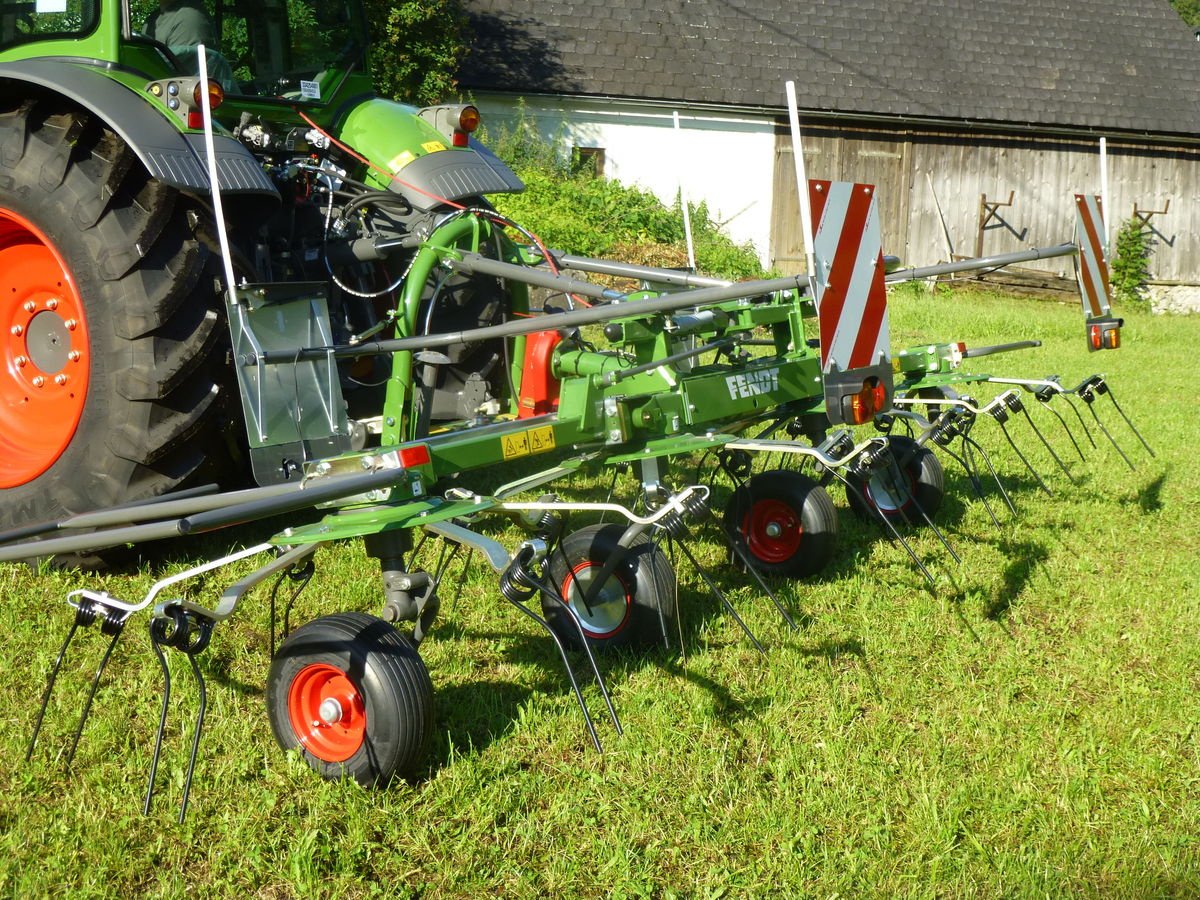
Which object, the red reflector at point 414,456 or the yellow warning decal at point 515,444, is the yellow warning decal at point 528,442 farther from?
the red reflector at point 414,456

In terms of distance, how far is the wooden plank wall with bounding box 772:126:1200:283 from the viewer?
1686cm

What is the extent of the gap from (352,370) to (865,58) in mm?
14754

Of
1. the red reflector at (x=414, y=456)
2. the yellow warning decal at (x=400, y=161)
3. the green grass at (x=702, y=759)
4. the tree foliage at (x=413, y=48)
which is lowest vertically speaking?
the green grass at (x=702, y=759)

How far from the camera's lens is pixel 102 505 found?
368 centimetres

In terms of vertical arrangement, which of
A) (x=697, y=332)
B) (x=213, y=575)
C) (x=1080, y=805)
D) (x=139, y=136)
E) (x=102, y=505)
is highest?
(x=139, y=136)

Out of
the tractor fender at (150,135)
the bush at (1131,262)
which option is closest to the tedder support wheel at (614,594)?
the tractor fender at (150,135)

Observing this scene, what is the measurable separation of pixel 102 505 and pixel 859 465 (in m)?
2.38

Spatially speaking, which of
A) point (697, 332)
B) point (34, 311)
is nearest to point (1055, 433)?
point (697, 332)

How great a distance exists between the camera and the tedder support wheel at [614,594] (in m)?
3.46

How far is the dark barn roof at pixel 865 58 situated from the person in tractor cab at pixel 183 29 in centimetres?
1142

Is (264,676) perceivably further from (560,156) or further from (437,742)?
(560,156)

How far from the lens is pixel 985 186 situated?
17.3 m

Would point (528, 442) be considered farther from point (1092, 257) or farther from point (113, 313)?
point (1092, 257)

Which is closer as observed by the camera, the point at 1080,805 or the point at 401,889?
the point at 401,889
